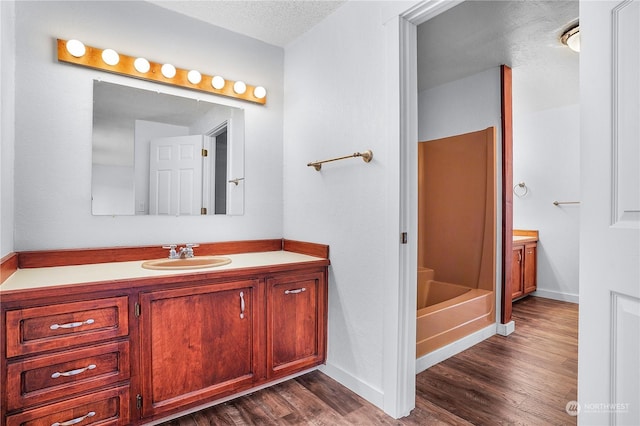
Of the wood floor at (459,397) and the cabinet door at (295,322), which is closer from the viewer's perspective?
the wood floor at (459,397)

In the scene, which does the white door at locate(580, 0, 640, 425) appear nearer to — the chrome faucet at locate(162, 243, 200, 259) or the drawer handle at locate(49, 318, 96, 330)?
the drawer handle at locate(49, 318, 96, 330)

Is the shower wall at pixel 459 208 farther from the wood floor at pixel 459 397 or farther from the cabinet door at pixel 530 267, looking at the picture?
the cabinet door at pixel 530 267

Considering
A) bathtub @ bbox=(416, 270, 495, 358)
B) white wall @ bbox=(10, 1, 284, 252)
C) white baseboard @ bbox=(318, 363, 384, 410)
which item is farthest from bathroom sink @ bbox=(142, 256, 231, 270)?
bathtub @ bbox=(416, 270, 495, 358)

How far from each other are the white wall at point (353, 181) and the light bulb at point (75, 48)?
134 cm

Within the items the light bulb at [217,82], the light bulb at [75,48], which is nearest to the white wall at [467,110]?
the light bulb at [217,82]

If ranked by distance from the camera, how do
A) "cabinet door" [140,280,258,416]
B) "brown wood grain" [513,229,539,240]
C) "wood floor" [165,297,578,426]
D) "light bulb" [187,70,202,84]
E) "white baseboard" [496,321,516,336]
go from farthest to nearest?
1. "brown wood grain" [513,229,539,240]
2. "white baseboard" [496,321,516,336]
3. "light bulb" [187,70,202,84]
4. "wood floor" [165,297,578,426]
5. "cabinet door" [140,280,258,416]

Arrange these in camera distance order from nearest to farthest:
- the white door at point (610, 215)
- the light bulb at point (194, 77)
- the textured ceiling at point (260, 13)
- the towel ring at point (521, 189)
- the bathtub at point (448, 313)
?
1. the white door at point (610, 215)
2. the textured ceiling at point (260, 13)
3. the light bulb at point (194, 77)
4. the bathtub at point (448, 313)
5. the towel ring at point (521, 189)

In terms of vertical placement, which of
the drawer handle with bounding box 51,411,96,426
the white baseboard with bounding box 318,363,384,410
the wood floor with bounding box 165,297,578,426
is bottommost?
the wood floor with bounding box 165,297,578,426

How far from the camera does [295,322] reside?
2.11 m

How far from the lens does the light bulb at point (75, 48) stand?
1.86 meters

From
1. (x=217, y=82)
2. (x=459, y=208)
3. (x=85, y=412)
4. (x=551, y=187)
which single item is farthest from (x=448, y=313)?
(x=551, y=187)

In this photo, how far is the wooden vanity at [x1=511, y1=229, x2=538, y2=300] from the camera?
3.90 meters

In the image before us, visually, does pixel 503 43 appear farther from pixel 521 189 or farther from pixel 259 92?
pixel 521 189

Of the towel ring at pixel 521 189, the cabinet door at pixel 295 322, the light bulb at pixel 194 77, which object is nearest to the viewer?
Answer: the cabinet door at pixel 295 322
